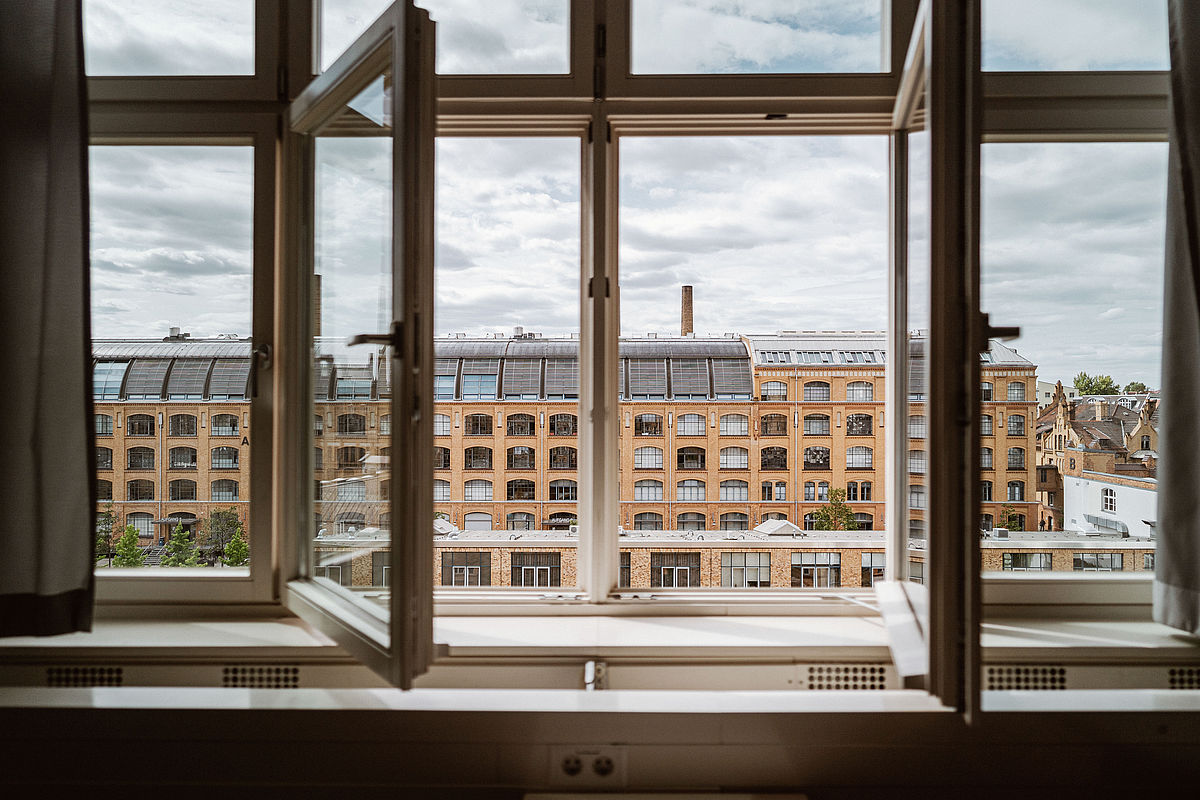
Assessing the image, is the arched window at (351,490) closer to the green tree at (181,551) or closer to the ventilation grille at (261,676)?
the ventilation grille at (261,676)

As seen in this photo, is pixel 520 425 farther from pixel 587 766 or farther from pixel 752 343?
pixel 587 766

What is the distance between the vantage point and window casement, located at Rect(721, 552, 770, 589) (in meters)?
1.73

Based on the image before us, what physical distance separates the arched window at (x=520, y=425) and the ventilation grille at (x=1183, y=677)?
58.4 inches

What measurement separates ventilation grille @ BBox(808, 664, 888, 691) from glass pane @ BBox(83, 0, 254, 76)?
1.92m

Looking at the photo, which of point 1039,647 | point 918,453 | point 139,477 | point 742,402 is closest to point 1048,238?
point 918,453

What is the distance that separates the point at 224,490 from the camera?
1.68 metres

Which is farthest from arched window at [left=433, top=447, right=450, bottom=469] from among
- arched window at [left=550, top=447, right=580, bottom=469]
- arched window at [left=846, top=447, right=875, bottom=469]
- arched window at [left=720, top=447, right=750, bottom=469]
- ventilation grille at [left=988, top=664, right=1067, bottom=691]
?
ventilation grille at [left=988, top=664, right=1067, bottom=691]

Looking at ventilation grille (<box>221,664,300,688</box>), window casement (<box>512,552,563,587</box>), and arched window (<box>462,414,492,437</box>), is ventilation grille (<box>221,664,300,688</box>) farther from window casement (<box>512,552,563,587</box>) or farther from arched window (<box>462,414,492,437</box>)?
arched window (<box>462,414,492,437</box>)

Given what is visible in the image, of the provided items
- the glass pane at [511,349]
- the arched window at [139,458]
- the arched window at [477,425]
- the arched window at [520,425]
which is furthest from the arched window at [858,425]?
the arched window at [139,458]

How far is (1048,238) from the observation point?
5.03 feet

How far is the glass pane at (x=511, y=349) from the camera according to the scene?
1.69 meters

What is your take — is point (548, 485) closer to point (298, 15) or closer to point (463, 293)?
point (463, 293)

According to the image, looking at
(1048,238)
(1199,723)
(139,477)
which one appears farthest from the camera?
(139,477)

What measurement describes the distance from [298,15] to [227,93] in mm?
254
